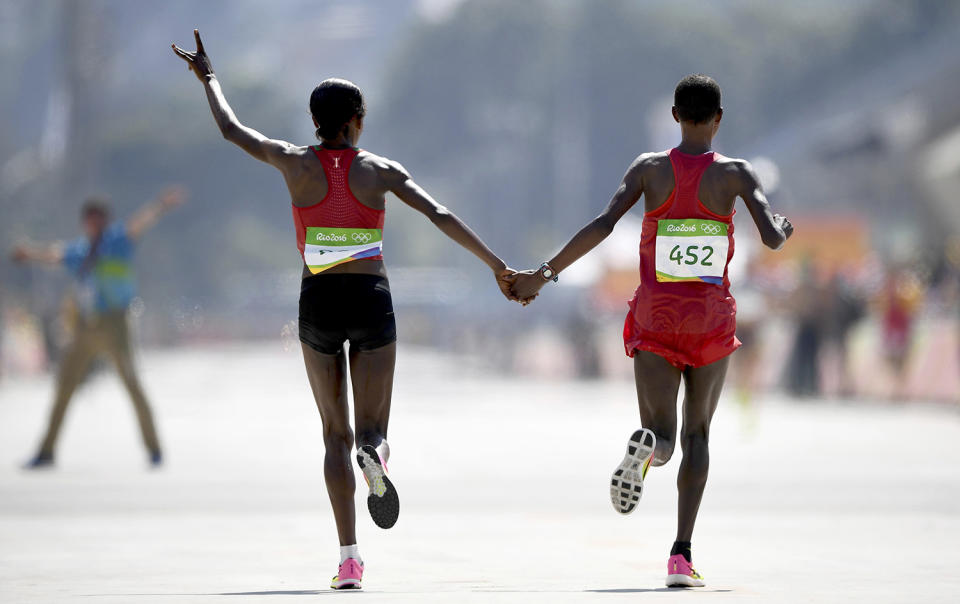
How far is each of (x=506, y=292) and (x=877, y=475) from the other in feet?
19.3

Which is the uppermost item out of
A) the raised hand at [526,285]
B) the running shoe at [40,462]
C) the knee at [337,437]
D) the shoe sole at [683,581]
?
the raised hand at [526,285]

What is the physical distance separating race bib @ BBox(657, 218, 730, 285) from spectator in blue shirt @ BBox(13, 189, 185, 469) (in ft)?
23.7

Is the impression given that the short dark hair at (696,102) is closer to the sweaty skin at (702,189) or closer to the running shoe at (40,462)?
the sweaty skin at (702,189)

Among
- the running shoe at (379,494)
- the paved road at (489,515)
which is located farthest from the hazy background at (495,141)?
the running shoe at (379,494)

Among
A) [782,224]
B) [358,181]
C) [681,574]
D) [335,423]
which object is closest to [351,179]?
[358,181]

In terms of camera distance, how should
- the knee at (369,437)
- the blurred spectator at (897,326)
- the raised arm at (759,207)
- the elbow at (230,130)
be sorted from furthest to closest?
the blurred spectator at (897,326), the elbow at (230,130), the raised arm at (759,207), the knee at (369,437)

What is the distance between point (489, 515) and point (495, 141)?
321 ft

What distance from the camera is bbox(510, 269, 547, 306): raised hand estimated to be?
796cm

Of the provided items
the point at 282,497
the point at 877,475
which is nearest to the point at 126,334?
the point at 282,497

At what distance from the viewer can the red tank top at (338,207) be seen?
23.6 ft

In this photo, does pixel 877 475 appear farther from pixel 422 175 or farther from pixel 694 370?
pixel 422 175

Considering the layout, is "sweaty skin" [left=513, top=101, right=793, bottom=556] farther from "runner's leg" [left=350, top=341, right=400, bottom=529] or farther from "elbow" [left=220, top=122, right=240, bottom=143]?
"elbow" [left=220, top=122, right=240, bottom=143]

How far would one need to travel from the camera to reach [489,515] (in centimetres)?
1079

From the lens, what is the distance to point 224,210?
9512 centimetres
